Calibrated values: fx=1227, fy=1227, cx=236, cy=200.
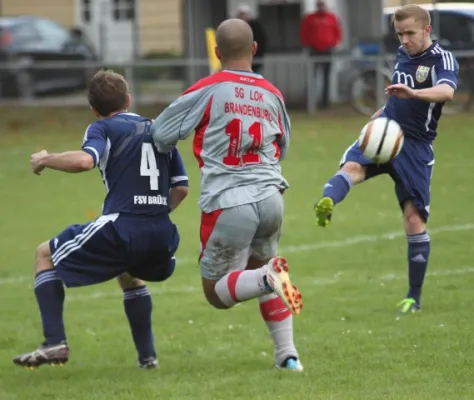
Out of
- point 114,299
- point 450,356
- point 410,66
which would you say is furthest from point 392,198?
point 450,356

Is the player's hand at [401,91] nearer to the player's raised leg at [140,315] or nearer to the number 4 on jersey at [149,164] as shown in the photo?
the number 4 on jersey at [149,164]

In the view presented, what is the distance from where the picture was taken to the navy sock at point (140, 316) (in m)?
7.36

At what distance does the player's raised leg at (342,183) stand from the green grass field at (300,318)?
869mm

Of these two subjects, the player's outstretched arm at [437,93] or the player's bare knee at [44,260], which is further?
the player's outstretched arm at [437,93]

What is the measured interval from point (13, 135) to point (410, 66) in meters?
15.3

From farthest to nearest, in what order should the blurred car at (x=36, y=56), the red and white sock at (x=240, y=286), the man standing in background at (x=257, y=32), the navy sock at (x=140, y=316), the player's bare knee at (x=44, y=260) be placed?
the blurred car at (x=36, y=56) < the man standing in background at (x=257, y=32) < the navy sock at (x=140, y=316) < the player's bare knee at (x=44, y=260) < the red and white sock at (x=240, y=286)

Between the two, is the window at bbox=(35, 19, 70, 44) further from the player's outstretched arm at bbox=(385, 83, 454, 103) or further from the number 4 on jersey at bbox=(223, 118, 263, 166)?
the number 4 on jersey at bbox=(223, 118, 263, 166)

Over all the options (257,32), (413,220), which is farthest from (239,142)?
(257,32)

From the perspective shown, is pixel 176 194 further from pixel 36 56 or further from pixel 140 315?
pixel 36 56

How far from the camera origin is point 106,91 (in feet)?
22.9

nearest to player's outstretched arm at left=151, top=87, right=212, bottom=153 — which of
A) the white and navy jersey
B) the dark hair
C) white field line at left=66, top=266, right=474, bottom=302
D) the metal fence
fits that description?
the dark hair

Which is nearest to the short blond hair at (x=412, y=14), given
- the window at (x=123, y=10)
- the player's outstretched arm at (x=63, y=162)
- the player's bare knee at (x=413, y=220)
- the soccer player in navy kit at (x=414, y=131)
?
the soccer player in navy kit at (x=414, y=131)

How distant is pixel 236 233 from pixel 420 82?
2330 mm

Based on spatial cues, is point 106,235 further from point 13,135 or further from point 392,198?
point 13,135
